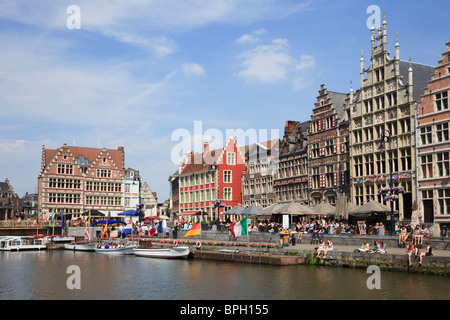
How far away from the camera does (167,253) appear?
40469 mm

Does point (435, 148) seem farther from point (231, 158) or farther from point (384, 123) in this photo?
point (231, 158)

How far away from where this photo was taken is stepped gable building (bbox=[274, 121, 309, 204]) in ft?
186

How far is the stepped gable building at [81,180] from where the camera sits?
7838 centimetres

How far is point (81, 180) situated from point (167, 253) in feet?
147

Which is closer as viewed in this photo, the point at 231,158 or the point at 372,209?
the point at 372,209

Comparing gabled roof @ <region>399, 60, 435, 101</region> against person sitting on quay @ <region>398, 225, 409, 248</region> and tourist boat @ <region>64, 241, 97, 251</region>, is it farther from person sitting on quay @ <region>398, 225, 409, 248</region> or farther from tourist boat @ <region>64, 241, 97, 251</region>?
tourist boat @ <region>64, 241, 97, 251</region>

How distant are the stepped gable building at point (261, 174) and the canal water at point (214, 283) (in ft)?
96.3

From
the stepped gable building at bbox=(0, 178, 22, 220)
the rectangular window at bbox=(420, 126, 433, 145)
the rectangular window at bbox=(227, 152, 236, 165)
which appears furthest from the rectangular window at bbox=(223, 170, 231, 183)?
the stepped gable building at bbox=(0, 178, 22, 220)

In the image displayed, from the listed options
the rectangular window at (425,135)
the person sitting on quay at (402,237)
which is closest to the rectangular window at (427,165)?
the rectangular window at (425,135)

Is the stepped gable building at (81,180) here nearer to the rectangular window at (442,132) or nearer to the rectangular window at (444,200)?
the rectangular window at (444,200)

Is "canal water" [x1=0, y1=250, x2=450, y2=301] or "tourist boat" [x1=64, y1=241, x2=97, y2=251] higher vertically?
"tourist boat" [x1=64, y1=241, x2=97, y2=251]

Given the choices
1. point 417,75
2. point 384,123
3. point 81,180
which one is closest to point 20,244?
point 81,180

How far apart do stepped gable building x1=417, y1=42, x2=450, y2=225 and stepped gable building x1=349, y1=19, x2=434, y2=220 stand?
0.77 metres
